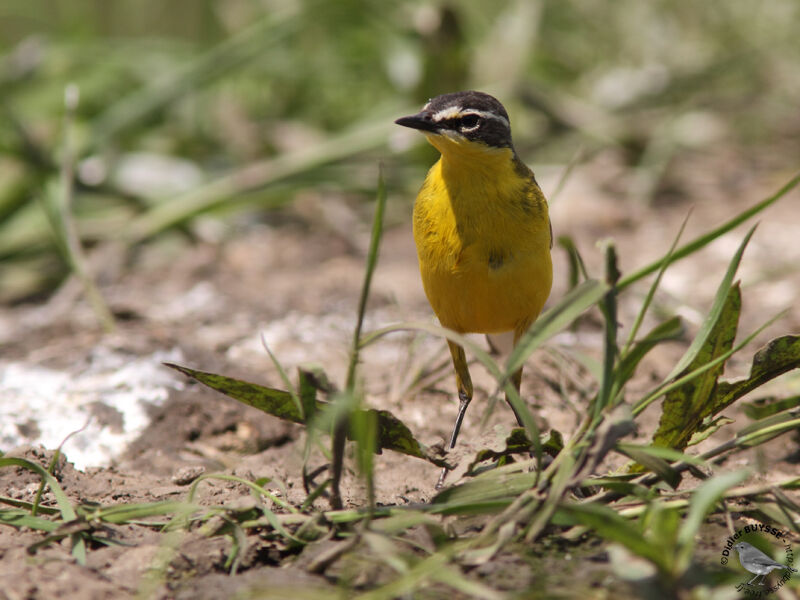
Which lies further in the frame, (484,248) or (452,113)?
(452,113)

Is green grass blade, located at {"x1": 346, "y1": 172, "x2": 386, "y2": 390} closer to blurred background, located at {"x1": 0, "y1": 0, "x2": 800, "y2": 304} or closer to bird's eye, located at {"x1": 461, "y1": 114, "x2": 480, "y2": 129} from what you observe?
bird's eye, located at {"x1": 461, "y1": 114, "x2": 480, "y2": 129}

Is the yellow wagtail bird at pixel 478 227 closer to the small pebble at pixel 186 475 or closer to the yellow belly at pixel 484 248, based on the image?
the yellow belly at pixel 484 248

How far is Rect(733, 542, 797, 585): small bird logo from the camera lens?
1985 mm

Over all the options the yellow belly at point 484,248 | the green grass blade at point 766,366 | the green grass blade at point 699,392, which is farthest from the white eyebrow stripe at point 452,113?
the green grass blade at point 766,366

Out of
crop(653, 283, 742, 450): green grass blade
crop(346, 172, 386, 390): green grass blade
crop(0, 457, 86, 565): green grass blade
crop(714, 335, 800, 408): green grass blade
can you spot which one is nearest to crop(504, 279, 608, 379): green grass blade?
crop(346, 172, 386, 390): green grass blade

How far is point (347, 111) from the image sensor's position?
23.8 ft

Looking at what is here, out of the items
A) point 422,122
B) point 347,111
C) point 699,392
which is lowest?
point 699,392

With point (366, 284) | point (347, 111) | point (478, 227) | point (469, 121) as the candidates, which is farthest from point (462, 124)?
point (347, 111)

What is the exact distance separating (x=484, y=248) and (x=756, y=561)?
1.30 m

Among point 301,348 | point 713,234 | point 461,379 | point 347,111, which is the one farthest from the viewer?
point 347,111

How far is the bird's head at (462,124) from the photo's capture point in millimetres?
3055

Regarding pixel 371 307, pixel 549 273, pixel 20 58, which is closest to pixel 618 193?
pixel 371 307

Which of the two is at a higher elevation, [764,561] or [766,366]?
[766,366]

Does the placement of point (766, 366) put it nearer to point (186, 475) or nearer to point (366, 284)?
point (366, 284)
